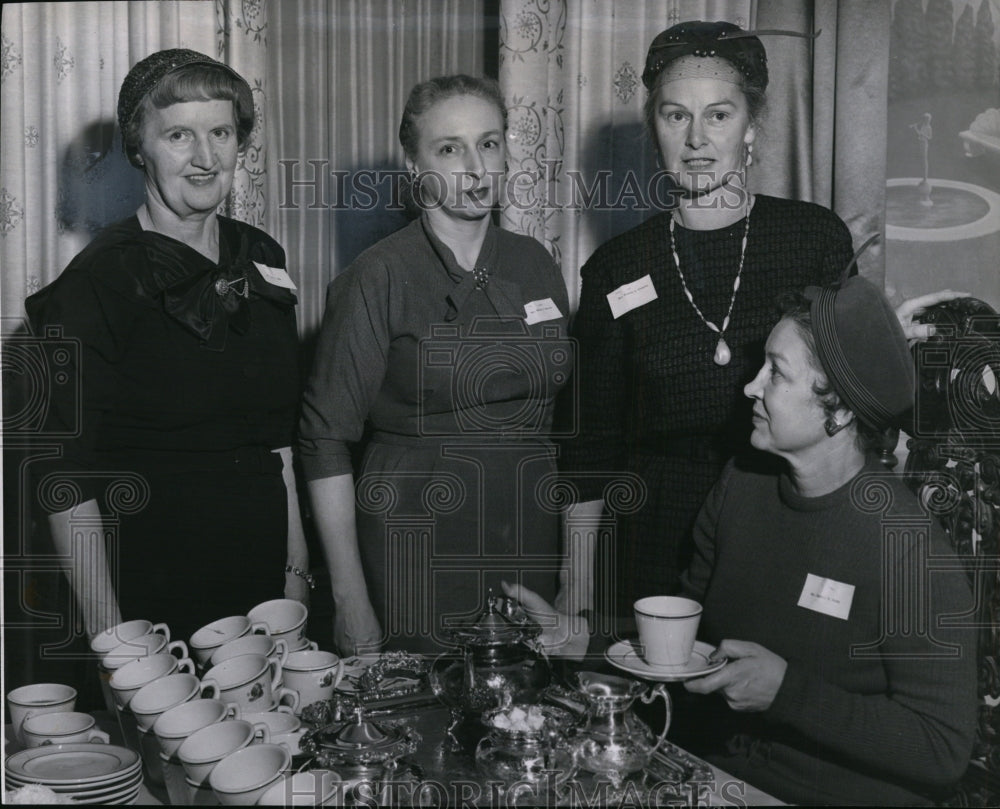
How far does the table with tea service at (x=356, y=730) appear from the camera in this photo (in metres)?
1.13

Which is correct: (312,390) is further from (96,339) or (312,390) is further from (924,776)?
(924,776)

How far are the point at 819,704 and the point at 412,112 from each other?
1.24 m

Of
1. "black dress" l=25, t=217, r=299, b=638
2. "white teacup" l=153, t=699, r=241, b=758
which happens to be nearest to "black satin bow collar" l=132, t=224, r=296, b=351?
"black dress" l=25, t=217, r=299, b=638

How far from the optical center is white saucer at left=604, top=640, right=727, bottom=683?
1.26 m

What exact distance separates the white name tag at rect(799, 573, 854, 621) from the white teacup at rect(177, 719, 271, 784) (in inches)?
33.2

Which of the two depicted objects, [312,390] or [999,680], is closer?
[999,680]

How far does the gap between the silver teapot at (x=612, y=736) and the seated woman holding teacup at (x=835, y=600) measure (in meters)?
0.20

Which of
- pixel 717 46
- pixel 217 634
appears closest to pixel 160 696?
pixel 217 634

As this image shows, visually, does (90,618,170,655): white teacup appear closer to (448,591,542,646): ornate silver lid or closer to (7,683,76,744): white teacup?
(7,683,76,744): white teacup

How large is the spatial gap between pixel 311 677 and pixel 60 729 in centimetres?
34

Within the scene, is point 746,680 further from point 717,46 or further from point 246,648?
point 717,46

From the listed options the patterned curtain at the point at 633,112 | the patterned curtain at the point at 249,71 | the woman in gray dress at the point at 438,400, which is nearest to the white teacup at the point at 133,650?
the woman in gray dress at the point at 438,400

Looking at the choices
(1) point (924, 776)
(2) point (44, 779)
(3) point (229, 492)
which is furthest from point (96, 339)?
(1) point (924, 776)

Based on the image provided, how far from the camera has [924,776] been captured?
1.29 metres
